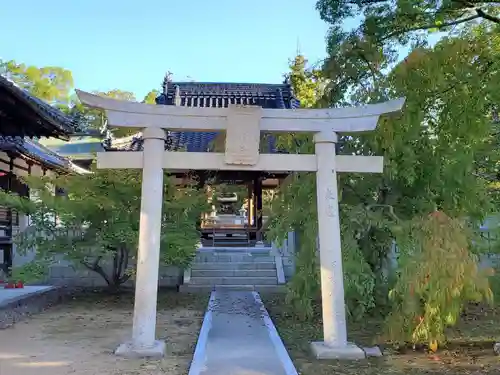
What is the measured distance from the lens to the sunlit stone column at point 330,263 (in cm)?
639

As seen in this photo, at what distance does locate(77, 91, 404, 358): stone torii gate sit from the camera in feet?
21.1

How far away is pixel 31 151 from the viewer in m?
15.5

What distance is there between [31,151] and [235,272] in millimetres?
7382

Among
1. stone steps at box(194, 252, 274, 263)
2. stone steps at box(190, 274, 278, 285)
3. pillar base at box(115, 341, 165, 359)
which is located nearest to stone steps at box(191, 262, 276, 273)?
stone steps at box(194, 252, 274, 263)

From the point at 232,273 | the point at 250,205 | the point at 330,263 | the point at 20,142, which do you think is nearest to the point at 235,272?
the point at 232,273

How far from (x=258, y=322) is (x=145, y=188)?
3.06 meters

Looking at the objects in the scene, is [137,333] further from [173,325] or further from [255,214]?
[255,214]

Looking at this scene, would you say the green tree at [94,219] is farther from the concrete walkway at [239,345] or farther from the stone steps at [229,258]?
Answer: the stone steps at [229,258]

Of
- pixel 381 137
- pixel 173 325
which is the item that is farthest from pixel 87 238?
pixel 381 137

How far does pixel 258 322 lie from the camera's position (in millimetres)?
8133

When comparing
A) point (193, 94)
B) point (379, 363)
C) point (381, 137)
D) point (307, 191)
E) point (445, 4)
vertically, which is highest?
point (193, 94)

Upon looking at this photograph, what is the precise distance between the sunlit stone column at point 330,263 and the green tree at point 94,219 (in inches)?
161

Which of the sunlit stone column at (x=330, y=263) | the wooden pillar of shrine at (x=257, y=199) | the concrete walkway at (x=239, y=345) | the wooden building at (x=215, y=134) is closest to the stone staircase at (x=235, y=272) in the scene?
the wooden building at (x=215, y=134)

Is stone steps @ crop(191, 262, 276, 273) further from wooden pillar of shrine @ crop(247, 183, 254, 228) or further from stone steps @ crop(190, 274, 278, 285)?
wooden pillar of shrine @ crop(247, 183, 254, 228)
